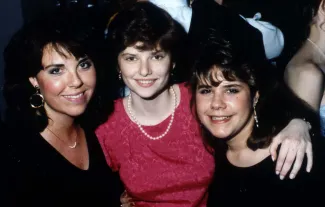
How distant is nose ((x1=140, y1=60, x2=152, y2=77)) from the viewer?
1.89 meters

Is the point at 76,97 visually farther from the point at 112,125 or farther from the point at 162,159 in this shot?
the point at 162,159

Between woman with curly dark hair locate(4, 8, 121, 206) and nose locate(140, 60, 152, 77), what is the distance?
271 millimetres

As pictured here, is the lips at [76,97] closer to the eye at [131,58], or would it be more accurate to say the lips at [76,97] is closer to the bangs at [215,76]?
the eye at [131,58]

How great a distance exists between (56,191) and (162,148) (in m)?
0.65

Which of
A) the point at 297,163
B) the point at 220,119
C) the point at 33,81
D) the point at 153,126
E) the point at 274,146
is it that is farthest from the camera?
the point at 153,126

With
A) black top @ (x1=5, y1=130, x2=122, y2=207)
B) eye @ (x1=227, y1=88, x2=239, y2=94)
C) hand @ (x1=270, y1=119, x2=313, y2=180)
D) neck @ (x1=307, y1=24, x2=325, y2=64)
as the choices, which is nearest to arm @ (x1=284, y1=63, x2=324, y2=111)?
neck @ (x1=307, y1=24, x2=325, y2=64)

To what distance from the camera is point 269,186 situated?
60.1 inches

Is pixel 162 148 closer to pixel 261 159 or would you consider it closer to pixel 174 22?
pixel 261 159

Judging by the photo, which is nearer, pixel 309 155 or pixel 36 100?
A: pixel 309 155

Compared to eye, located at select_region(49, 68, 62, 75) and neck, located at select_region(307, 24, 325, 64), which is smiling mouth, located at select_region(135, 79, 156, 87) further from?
neck, located at select_region(307, 24, 325, 64)

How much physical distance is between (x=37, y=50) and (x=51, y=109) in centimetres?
39

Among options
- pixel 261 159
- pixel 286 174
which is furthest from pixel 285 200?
pixel 261 159

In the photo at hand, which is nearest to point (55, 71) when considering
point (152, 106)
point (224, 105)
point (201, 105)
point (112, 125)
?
point (112, 125)

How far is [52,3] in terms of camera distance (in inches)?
181
